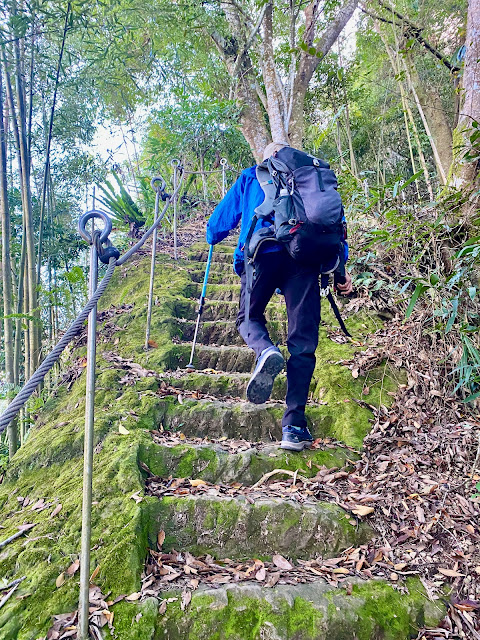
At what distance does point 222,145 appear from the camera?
6695mm

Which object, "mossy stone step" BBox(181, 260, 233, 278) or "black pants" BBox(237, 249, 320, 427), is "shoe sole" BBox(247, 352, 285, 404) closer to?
"black pants" BBox(237, 249, 320, 427)

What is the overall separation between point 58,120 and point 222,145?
248 cm

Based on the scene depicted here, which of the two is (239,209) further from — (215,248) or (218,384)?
(215,248)

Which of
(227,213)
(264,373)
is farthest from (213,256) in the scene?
(264,373)

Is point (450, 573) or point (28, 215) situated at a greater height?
point (28, 215)

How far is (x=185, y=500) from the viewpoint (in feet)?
5.88

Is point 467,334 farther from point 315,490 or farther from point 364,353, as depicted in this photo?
point 315,490

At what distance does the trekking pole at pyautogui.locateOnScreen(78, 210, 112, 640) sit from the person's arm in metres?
1.18

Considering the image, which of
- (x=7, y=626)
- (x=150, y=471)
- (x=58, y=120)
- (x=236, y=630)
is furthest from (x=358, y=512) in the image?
(x=58, y=120)

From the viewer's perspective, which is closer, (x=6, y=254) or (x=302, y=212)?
(x=302, y=212)

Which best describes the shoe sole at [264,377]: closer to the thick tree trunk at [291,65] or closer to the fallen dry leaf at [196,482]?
the fallen dry leaf at [196,482]

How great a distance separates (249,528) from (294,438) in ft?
1.91

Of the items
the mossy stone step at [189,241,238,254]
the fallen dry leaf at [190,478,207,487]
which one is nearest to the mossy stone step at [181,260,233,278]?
the mossy stone step at [189,241,238,254]

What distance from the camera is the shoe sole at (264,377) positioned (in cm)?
205
